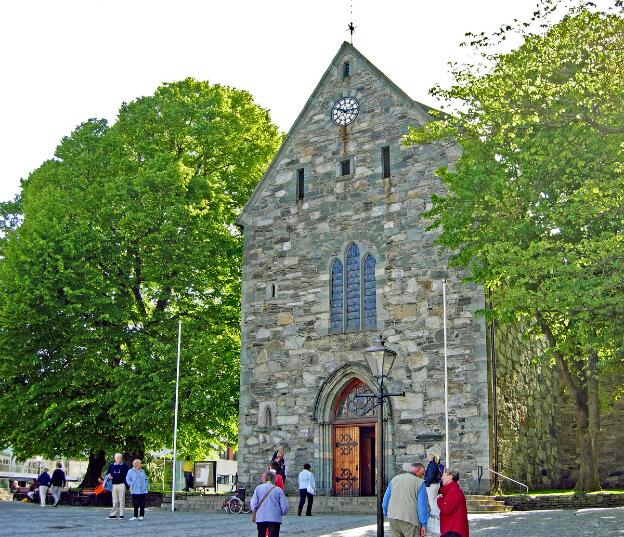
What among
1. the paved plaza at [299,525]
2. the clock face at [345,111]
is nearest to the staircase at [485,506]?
the paved plaza at [299,525]

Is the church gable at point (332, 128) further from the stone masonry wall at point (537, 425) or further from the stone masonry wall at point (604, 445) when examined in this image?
the stone masonry wall at point (604, 445)

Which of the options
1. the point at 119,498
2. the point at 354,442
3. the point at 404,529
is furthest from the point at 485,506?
the point at 404,529

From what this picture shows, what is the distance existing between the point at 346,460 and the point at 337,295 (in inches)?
213

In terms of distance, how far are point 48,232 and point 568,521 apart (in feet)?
69.8

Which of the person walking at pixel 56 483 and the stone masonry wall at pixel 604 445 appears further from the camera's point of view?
the stone masonry wall at pixel 604 445

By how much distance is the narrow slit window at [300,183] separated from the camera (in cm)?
3166

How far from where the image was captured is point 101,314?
105ft

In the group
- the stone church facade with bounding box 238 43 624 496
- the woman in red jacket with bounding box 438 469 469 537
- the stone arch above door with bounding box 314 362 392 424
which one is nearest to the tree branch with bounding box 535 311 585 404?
Result: the stone church facade with bounding box 238 43 624 496

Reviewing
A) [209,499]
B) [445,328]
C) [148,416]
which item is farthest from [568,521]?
[148,416]

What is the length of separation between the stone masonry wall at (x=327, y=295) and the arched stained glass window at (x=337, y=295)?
247mm

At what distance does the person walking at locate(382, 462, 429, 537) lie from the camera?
13.4m

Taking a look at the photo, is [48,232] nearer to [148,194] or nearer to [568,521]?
Result: [148,194]

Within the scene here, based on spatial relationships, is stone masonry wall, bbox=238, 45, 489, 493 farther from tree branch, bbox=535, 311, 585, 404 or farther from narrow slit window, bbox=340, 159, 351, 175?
tree branch, bbox=535, 311, 585, 404

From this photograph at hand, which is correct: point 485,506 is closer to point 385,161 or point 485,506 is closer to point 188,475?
point 385,161
